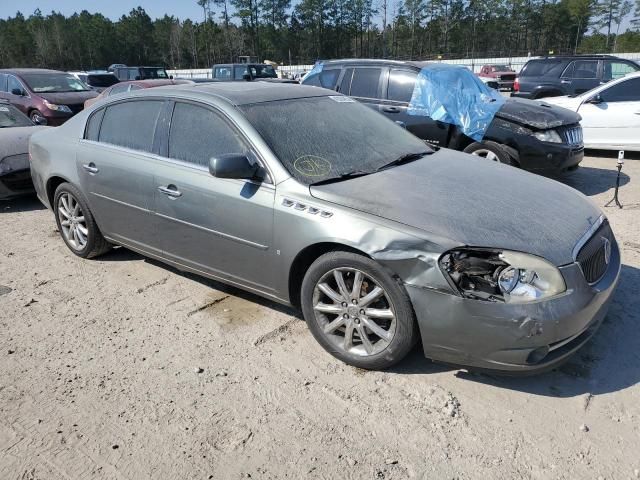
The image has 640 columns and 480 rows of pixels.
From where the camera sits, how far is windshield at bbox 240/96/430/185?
3.38 metres

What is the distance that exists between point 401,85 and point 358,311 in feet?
16.7

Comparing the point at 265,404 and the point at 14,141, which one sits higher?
the point at 14,141

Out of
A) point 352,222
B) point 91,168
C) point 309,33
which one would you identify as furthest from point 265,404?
point 309,33

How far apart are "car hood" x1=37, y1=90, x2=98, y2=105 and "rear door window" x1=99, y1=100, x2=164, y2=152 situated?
31.1 ft

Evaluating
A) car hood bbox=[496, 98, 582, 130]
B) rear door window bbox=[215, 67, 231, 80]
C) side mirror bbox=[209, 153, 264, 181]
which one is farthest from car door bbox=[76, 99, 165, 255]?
rear door window bbox=[215, 67, 231, 80]

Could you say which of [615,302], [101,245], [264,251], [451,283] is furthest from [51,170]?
[615,302]

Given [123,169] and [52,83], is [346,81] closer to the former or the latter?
[123,169]

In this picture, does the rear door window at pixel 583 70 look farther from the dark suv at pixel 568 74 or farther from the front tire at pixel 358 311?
the front tire at pixel 358 311

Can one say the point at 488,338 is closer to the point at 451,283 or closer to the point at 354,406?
the point at 451,283

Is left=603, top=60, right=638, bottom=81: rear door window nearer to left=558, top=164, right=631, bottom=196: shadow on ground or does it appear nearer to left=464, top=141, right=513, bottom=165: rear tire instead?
left=558, top=164, right=631, bottom=196: shadow on ground

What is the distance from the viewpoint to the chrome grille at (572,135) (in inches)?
267

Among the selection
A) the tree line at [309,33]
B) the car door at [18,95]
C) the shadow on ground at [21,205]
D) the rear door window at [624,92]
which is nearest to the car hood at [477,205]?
the shadow on ground at [21,205]

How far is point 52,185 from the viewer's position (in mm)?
5098

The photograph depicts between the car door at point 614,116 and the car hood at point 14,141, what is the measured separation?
28.8 feet
